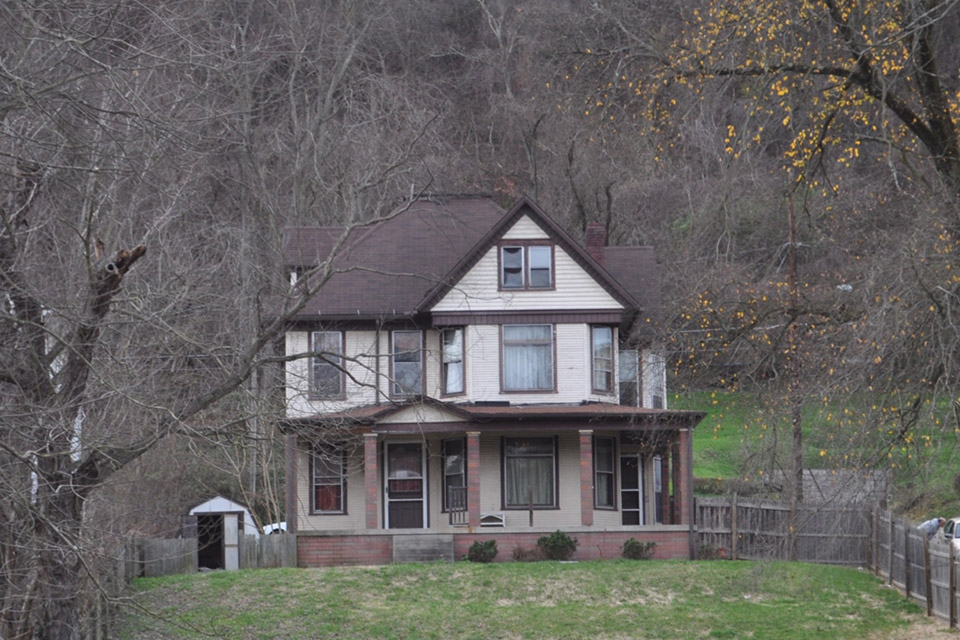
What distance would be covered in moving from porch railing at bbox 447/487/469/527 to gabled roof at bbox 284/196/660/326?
4446mm

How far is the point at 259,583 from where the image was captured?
80.6ft

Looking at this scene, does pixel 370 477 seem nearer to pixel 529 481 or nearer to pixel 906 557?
pixel 529 481

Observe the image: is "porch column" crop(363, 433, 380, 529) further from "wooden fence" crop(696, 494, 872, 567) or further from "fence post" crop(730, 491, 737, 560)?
"fence post" crop(730, 491, 737, 560)

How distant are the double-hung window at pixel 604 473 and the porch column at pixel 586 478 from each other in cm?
193

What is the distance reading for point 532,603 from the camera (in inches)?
925

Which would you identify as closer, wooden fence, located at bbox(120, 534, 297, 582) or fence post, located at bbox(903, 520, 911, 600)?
fence post, located at bbox(903, 520, 911, 600)

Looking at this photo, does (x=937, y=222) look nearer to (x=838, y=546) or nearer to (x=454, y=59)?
(x=838, y=546)

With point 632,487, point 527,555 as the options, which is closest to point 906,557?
point 527,555

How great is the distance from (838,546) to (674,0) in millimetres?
16616

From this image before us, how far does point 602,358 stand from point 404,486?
19.1 ft

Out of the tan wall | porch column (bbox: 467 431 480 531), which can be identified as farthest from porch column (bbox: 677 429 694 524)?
porch column (bbox: 467 431 480 531)

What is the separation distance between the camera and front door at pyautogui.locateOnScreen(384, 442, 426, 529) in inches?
1248

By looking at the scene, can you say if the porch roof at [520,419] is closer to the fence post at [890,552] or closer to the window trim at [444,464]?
the window trim at [444,464]

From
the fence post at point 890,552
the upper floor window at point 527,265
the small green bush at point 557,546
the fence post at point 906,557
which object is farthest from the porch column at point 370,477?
the fence post at point 906,557
